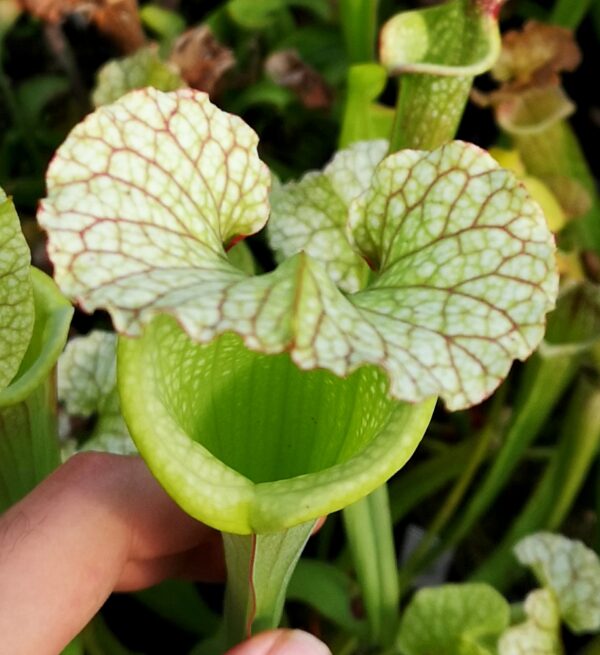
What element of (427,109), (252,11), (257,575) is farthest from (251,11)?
(257,575)

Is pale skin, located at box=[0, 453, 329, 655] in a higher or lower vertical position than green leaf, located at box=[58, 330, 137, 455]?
higher

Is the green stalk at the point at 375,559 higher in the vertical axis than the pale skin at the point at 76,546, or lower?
lower

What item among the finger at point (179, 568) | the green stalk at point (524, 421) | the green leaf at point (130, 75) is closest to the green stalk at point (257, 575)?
the finger at point (179, 568)

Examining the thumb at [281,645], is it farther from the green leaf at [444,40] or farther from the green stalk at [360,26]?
the green stalk at [360,26]

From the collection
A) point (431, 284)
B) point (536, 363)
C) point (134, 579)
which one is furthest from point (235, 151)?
point (536, 363)

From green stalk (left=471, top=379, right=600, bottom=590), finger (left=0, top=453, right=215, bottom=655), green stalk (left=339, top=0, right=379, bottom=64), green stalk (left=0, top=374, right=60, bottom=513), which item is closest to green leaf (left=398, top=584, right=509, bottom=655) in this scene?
green stalk (left=471, top=379, right=600, bottom=590)

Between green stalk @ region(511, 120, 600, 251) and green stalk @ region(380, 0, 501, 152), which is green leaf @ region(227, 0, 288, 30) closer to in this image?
green stalk @ region(511, 120, 600, 251)

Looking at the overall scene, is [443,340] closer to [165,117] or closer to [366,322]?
[366,322]
